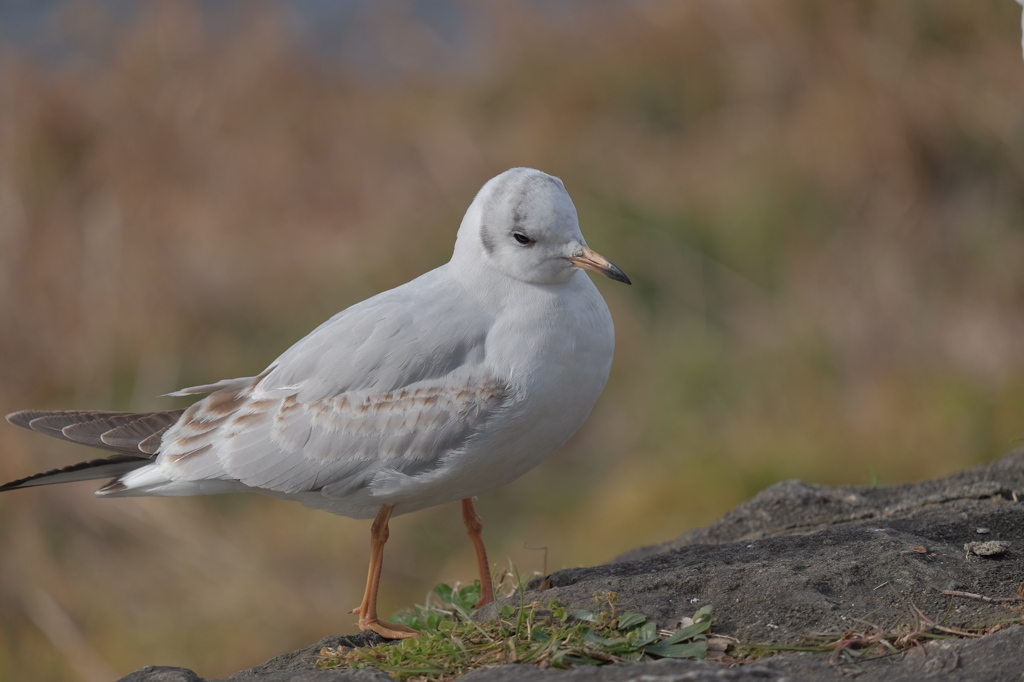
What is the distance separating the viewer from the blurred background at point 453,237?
810 cm

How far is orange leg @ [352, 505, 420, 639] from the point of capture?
13.4 ft

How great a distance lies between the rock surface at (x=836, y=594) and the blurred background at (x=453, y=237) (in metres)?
→ 3.64

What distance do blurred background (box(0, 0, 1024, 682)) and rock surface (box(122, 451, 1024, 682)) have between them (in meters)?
3.64

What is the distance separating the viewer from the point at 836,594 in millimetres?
3477

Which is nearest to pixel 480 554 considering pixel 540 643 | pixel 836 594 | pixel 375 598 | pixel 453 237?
pixel 375 598

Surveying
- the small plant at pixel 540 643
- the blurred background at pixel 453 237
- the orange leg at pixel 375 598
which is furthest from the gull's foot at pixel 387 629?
the blurred background at pixel 453 237

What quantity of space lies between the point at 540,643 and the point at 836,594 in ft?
2.98

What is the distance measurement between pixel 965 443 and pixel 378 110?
323 inches

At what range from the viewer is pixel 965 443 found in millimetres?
7508

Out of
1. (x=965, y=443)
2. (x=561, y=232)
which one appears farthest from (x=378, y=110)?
(x=561, y=232)

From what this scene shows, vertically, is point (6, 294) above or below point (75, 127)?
below

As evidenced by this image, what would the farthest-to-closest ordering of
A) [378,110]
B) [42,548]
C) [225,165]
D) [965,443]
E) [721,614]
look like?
[378,110]
[225,165]
[42,548]
[965,443]
[721,614]

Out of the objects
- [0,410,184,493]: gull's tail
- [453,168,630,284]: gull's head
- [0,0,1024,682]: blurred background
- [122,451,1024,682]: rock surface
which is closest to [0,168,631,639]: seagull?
[453,168,630,284]: gull's head

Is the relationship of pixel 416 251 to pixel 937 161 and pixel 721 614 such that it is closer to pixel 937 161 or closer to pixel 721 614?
pixel 937 161
